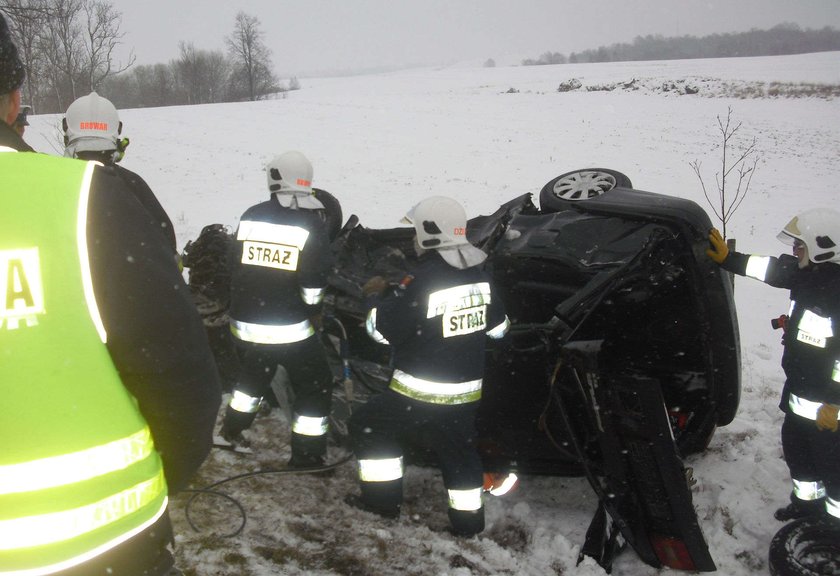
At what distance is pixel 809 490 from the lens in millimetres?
3529

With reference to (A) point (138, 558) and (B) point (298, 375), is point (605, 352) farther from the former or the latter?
(A) point (138, 558)

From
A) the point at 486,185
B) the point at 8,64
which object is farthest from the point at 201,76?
the point at 8,64

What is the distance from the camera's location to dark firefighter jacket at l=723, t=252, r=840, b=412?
127 inches

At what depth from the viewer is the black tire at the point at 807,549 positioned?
3.12 meters

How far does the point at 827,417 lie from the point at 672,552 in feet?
3.63

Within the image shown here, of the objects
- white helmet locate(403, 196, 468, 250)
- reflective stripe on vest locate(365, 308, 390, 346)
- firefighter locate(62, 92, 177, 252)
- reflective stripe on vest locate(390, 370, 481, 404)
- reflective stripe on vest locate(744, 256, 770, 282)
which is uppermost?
firefighter locate(62, 92, 177, 252)

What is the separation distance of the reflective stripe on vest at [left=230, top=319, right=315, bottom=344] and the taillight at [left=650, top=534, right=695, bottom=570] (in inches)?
87.3

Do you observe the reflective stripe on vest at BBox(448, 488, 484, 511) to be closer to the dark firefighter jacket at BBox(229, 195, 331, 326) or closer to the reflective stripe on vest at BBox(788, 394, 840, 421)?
the dark firefighter jacket at BBox(229, 195, 331, 326)

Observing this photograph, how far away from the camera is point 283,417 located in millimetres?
4562

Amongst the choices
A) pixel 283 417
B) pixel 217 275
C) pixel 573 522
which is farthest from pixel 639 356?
pixel 217 275

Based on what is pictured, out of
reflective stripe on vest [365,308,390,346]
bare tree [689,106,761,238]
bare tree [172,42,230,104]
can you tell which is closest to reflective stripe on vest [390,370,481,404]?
reflective stripe on vest [365,308,390,346]

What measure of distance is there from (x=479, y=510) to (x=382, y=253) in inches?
75.3

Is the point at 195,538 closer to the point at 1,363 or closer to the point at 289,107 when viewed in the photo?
the point at 1,363

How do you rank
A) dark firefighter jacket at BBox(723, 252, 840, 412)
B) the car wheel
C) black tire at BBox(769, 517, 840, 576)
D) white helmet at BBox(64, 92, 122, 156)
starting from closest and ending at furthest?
black tire at BBox(769, 517, 840, 576), dark firefighter jacket at BBox(723, 252, 840, 412), white helmet at BBox(64, 92, 122, 156), the car wheel
